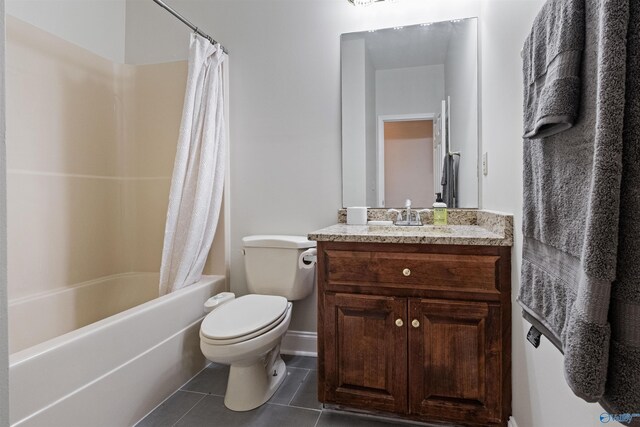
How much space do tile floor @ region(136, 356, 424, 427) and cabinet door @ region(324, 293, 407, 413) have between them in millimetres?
119

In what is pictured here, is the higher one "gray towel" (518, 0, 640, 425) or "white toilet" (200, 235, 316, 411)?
"gray towel" (518, 0, 640, 425)

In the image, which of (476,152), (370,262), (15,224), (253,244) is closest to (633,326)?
(370,262)

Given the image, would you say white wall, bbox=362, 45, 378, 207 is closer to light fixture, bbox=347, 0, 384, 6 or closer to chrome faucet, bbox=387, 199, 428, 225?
chrome faucet, bbox=387, 199, 428, 225

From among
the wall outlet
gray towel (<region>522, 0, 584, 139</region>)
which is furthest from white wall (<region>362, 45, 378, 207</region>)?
gray towel (<region>522, 0, 584, 139</region>)

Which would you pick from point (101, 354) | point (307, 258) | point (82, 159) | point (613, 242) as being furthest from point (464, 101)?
point (82, 159)

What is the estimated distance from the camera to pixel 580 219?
0.60 m

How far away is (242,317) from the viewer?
5.29 feet

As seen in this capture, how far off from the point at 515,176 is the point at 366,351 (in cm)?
94

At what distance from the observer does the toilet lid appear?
1.48 metres

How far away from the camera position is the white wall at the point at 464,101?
187 centimetres

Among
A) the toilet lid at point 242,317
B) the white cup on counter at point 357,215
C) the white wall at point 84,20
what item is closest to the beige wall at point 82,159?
the white wall at point 84,20

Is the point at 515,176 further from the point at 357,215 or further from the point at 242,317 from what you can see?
the point at 242,317

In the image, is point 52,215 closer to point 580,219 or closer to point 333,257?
point 333,257

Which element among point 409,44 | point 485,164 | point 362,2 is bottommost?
point 485,164
